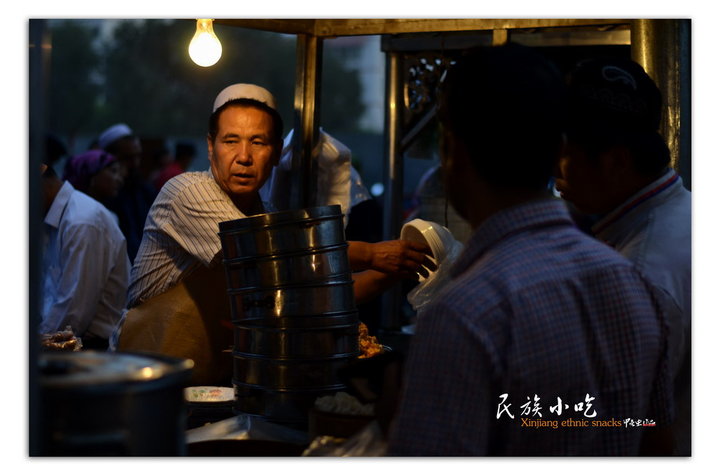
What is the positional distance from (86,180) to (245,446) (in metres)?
4.46

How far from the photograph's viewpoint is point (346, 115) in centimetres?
4741

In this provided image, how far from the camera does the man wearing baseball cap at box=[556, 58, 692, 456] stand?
7.73ft

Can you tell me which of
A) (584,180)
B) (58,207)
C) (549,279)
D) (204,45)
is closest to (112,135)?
(58,207)

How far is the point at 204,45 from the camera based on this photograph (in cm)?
396

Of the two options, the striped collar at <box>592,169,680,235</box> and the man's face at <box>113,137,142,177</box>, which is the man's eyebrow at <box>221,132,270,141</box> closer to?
the striped collar at <box>592,169,680,235</box>

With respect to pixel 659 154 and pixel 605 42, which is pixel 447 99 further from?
pixel 605 42

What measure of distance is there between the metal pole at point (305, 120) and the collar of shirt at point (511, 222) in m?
2.90

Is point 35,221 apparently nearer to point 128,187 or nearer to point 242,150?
point 242,150

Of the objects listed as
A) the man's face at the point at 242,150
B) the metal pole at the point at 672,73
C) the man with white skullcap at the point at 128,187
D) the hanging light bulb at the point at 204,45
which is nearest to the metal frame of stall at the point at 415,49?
the metal pole at the point at 672,73

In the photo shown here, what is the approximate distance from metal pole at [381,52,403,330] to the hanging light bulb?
223cm

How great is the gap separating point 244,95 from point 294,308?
118 centimetres

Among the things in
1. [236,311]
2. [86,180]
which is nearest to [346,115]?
[86,180]

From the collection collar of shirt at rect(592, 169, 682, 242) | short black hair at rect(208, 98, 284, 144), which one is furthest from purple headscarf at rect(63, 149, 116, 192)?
collar of shirt at rect(592, 169, 682, 242)

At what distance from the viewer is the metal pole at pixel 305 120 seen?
454cm
